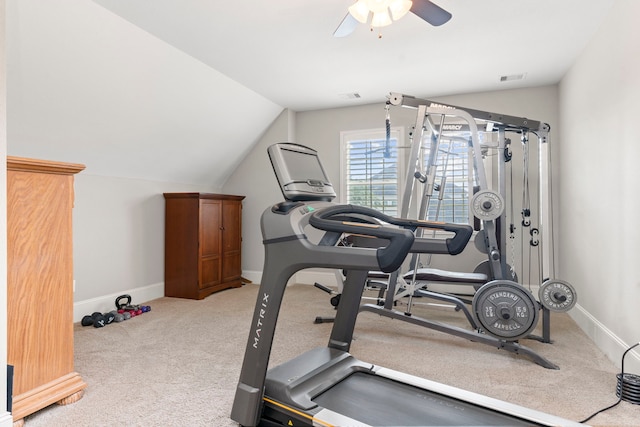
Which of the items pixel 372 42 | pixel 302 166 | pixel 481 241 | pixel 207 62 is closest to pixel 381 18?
pixel 372 42

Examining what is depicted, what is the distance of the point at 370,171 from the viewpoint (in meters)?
5.10

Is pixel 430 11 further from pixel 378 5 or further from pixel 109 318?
pixel 109 318

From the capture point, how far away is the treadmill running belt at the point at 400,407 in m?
1.64

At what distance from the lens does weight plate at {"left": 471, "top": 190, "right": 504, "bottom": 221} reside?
9.53 ft

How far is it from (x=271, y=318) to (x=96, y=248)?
2.87m

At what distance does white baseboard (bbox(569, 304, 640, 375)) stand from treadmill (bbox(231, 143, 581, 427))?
1.12 metres

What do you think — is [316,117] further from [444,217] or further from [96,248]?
[96,248]

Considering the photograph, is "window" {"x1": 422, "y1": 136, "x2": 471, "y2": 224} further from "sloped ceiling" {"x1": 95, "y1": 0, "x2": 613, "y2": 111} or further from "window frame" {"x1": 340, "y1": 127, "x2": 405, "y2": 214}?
"sloped ceiling" {"x1": 95, "y1": 0, "x2": 613, "y2": 111}

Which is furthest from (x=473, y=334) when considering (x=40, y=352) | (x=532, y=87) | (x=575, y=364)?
(x=532, y=87)

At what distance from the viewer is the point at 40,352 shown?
74.9 inches

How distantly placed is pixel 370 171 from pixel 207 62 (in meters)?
2.42

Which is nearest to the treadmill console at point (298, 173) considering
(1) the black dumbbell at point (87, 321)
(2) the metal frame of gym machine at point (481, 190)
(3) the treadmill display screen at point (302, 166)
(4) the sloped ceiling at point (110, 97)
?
(3) the treadmill display screen at point (302, 166)

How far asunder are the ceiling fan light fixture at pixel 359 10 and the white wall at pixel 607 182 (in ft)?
5.28

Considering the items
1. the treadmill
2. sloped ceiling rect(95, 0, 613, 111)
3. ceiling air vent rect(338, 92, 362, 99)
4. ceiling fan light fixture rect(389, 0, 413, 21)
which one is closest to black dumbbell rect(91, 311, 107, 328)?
the treadmill
